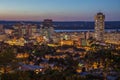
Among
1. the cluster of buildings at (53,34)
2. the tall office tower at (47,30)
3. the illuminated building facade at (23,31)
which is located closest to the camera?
the cluster of buildings at (53,34)

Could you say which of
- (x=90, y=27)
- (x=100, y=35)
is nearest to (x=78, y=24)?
(x=90, y=27)

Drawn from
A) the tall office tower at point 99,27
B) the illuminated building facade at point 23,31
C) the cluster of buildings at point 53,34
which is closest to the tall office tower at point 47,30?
the cluster of buildings at point 53,34

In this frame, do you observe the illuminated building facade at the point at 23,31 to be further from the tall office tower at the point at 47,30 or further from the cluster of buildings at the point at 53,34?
the tall office tower at the point at 47,30

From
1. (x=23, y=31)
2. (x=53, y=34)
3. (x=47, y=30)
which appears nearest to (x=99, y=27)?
(x=53, y=34)

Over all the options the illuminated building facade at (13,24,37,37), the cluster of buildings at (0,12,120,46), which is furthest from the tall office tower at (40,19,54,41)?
the illuminated building facade at (13,24,37,37)

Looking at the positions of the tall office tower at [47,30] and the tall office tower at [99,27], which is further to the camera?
the tall office tower at [47,30]

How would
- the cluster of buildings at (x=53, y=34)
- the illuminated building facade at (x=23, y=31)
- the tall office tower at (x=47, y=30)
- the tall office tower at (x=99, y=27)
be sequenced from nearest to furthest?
the cluster of buildings at (x=53, y=34) → the tall office tower at (x=99, y=27) → the tall office tower at (x=47, y=30) → the illuminated building facade at (x=23, y=31)

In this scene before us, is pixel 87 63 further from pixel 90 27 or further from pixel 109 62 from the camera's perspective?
pixel 90 27

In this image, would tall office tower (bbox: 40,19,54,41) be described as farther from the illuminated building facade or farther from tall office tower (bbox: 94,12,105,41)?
tall office tower (bbox: 94,12,105,41)
